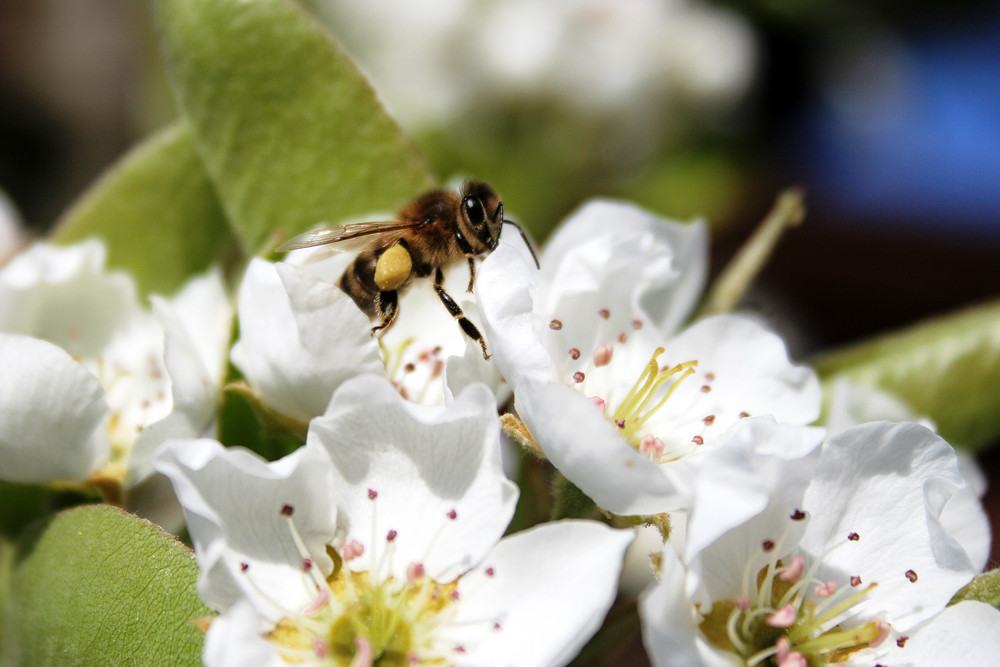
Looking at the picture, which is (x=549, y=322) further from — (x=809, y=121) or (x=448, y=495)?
(x=809, y=121)

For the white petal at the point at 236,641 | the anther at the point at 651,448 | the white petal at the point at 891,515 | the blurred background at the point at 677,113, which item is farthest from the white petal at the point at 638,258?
the blurred background at the point at 677,113

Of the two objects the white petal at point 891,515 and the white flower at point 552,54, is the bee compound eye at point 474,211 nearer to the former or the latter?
the white petal at point 891,515

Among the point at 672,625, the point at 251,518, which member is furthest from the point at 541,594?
the point at 251,518

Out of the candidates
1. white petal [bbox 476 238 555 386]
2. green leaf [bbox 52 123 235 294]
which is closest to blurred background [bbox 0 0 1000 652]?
green leaf [bbox 52 123 235 294]

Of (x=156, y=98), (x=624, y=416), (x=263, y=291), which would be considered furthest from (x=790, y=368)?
(x=156, y=98)

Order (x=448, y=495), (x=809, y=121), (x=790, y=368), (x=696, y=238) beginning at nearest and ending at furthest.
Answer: (x=448, y=495) → (x=790, y=368) → (x=696, y=238) → (x=809, y=121)

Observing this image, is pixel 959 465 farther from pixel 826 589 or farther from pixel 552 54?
pixel 552 54
